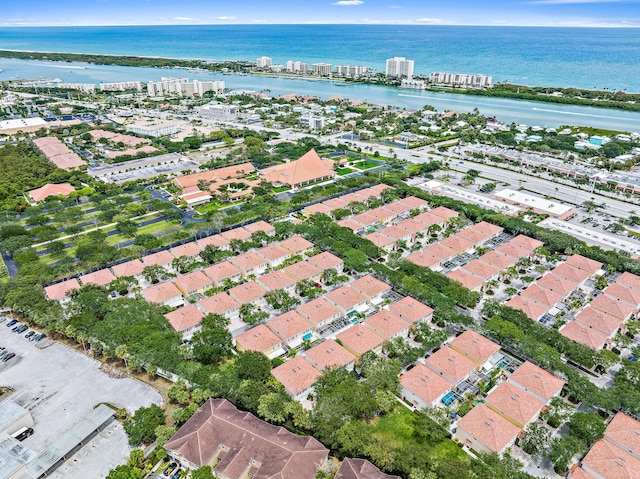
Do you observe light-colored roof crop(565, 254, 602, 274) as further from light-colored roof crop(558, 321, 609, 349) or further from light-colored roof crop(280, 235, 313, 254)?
light-colored roof crop(280, 235, 313, 254)

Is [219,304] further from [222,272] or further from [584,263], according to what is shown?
[584,263]

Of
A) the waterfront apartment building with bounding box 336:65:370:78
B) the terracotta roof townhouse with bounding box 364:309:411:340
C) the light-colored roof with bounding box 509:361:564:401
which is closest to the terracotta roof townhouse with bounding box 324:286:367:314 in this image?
the terracotta roof townhouse with bounding box 364:309:411:340

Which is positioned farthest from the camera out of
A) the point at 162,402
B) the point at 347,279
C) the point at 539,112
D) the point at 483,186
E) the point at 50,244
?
the point at 539,112

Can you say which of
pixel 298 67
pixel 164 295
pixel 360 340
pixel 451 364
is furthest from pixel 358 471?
pixel 298 67

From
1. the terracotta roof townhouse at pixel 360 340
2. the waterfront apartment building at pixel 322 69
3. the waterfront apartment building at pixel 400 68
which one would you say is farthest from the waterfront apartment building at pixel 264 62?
the terracotta roof townhouse at pixel 360 340

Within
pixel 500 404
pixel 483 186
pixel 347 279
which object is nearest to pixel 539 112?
pixel 483 186

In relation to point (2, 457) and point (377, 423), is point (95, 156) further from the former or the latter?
point (377, 423)

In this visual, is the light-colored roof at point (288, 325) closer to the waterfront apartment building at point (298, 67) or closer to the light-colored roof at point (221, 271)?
the light-colored roof at point (221, 271)
